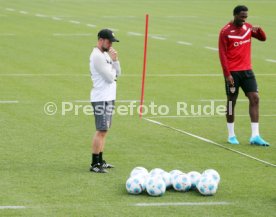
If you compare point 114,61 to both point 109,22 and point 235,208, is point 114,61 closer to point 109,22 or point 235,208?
point 235,208

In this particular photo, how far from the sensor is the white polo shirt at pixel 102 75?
1419 cm

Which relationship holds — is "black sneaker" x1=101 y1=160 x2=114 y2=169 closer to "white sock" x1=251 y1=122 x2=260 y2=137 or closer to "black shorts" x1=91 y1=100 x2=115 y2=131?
"black shorts" x1=91 y1=100 x2=115 y2=131

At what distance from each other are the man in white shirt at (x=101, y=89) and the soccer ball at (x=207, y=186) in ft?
6.64

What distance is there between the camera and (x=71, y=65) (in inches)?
1132

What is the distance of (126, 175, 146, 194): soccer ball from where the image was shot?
12.8 m

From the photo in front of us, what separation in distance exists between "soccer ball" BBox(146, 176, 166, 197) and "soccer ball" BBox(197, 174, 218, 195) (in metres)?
0.50

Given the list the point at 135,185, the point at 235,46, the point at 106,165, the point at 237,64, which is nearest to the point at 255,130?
the point at 237,64

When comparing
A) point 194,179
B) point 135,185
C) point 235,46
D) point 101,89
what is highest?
point 235,46

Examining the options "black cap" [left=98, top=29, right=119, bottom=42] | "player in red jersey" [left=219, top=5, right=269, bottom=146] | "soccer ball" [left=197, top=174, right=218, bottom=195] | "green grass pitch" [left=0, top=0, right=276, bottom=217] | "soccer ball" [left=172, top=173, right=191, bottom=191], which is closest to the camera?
"green grass pitch" [left=0, top=0, right=276, bottom=217]

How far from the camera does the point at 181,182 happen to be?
13.0 metres

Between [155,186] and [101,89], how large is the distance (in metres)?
2.30

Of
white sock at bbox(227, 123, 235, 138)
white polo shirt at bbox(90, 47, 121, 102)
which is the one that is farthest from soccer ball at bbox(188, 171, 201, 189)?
white sock at bbox(227, 123, 235, 138)

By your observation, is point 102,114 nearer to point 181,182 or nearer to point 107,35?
point 107,35

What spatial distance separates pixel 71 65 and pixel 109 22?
14.9 metres
